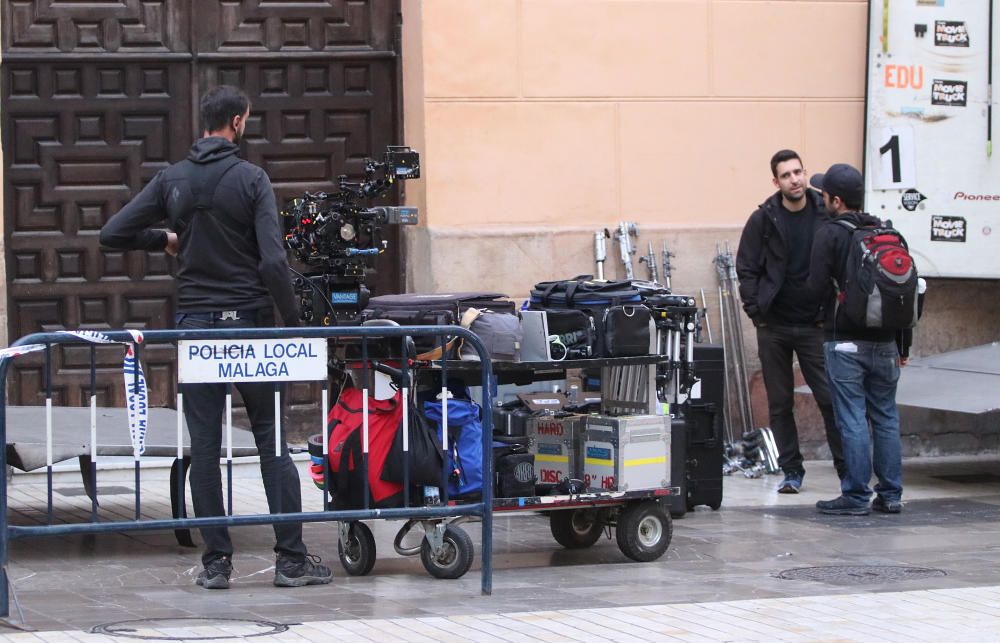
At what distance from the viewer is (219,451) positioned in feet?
22.1

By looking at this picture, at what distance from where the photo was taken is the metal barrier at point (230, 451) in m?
5.86

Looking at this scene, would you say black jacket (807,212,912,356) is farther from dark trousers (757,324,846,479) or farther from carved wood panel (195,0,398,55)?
carved wood panel (195,0,398,55)

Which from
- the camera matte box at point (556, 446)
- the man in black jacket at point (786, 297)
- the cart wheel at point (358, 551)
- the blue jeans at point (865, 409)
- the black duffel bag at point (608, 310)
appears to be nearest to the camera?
the cart wheel at point (358, 551)

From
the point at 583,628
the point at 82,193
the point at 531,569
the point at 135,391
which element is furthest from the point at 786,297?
the point at 82,193

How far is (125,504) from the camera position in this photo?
927 centimetres

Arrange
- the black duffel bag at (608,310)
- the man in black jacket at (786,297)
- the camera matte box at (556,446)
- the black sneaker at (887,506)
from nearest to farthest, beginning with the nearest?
1. the black duffel bag at (608,310)
2. the camera matte box at (556,446)
3. the black sneaker at (887,506)
4. the man in black jacket at (786,297)

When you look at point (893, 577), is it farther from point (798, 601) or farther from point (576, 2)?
point (576, 2)

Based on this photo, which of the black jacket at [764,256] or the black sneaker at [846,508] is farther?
the black jacket at [764,256]

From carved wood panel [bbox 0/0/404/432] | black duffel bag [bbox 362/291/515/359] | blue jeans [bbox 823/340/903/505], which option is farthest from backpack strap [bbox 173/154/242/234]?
carved wood panel [bbox 0/0/404/432]

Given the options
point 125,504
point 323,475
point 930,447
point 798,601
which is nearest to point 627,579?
point 798,601

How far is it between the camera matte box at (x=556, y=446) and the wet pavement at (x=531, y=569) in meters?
0.41

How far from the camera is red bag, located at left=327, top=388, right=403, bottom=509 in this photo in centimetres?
684

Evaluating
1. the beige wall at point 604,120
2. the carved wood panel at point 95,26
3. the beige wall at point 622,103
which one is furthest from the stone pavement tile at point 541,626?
the carved wood panel at point 95,26

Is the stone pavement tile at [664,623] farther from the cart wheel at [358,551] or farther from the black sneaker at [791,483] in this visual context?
the black sneaker at [791,483]
